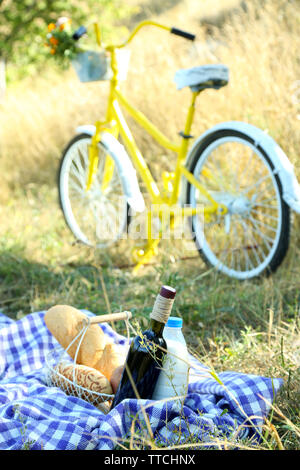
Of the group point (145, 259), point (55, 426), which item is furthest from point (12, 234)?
point (55, 426)

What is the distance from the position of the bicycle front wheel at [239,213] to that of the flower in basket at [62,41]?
1.09m

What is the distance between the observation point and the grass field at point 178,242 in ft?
7.58

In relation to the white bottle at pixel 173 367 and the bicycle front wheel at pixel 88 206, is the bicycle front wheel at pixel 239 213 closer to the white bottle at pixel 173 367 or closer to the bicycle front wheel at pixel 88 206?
the bicycle front wheel at pixel 88 206

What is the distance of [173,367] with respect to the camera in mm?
1692

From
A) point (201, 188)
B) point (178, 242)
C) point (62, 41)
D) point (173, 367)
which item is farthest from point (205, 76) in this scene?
point (173, 367)

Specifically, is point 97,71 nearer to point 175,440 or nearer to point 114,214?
point 114,214

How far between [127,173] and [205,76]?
76 centimetres

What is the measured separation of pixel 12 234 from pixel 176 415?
2652mm

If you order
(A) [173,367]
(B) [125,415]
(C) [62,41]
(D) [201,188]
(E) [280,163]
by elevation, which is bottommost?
(B) [125,415]

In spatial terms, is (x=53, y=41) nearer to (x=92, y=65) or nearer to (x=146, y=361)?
(x=92, y=65)

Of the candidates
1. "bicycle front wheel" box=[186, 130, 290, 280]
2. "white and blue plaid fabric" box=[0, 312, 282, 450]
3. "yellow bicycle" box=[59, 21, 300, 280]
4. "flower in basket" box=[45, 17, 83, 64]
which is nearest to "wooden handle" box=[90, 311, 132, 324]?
"white and blue plaid fabric" box=[0, 312, 282, 450]

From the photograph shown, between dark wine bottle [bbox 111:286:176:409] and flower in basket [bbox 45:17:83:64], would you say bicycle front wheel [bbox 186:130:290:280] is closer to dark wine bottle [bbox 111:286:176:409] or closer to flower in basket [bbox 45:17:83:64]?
flower in basket [bbox 45:17:83:64]
